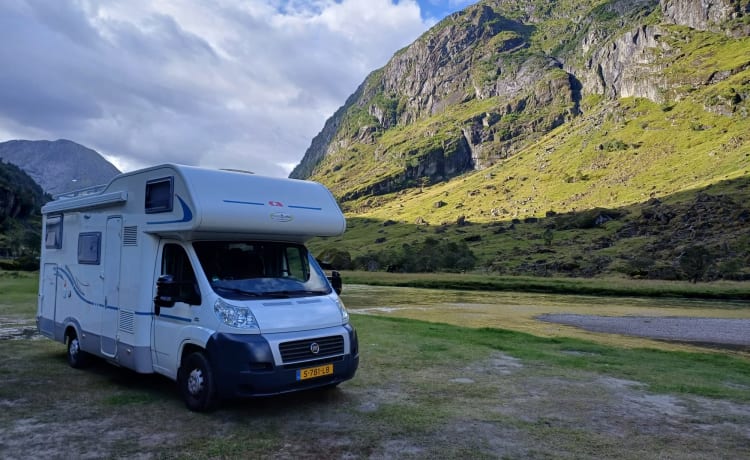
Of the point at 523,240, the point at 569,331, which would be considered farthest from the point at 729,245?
the point at 569,331

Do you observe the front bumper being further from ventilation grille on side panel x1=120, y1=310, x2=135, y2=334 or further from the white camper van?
ventilation grille on side panel x1=120, y1=310, x2=135, y2=334

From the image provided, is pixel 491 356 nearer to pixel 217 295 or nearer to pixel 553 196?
pixel 217 295

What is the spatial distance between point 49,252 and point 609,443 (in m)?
13.8

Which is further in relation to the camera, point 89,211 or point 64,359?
point 64,359

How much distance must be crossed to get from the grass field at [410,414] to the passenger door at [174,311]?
85 cm

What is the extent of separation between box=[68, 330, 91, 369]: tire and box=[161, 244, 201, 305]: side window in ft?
13.4

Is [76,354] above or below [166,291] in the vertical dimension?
below

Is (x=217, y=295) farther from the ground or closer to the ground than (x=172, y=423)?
farther from the ground

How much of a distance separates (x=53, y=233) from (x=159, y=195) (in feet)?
18.5

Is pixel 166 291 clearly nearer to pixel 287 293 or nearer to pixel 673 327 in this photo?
pixel 287 293

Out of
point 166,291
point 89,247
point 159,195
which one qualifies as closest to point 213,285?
point 166,291

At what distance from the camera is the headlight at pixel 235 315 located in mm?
8672

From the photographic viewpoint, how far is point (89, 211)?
12266mm

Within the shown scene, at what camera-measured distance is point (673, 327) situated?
2869cm
